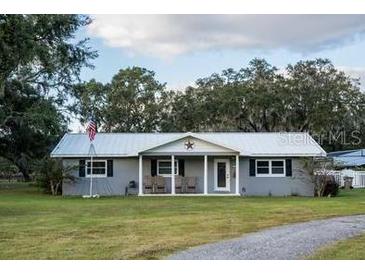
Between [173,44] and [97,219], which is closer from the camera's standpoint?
[97,219]

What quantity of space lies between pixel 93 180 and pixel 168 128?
922 inches

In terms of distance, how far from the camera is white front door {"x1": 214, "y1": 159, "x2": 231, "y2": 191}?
2927cm

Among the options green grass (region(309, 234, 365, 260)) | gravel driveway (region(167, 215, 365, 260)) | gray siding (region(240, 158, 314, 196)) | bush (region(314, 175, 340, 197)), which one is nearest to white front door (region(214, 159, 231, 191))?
gray siding (region(240, 158, 314, 196))

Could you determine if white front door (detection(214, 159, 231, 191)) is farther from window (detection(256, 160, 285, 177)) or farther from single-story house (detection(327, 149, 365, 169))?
single-story house (detection(327, 149, 365, 169))

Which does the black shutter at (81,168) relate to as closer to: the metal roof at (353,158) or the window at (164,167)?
the window at (164,167)

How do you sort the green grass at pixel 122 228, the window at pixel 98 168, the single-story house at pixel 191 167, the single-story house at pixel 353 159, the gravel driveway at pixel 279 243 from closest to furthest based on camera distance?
1. the gravel driveway at pixel 279 243
2. the green grass at pixel 122 228
3. the single-story house at pixel 191 167
4. the window at pixel 98 168
5. the single-story house at pixel 353 159

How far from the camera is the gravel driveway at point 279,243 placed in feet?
29.7

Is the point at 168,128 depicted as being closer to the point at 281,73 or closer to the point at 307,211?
the point at 281,73

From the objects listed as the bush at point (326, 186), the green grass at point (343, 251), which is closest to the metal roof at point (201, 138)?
the bush at point (326, 186)

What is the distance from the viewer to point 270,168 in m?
28.6

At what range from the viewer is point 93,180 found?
2825cm

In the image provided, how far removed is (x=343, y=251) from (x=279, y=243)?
48.3 inches
